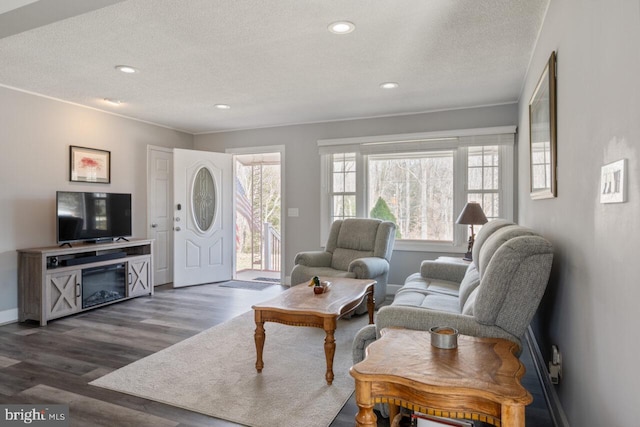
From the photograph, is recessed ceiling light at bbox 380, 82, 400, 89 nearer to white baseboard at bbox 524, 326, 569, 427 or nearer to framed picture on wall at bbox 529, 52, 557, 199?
framed picture on wall at bbox 529, 52, 557, 199

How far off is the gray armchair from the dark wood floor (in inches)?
35.8

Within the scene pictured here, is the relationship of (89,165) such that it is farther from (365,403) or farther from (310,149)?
(365,403)

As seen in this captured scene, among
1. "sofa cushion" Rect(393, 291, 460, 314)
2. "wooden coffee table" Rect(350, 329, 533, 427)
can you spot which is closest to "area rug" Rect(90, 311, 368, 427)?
"sofa cushion" Rect(393, 291, 460, 314)

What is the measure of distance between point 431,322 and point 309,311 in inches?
36.3

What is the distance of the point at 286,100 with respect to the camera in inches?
176

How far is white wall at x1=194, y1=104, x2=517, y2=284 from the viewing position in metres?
5.00

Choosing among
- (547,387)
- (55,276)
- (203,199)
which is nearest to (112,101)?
(203,199)

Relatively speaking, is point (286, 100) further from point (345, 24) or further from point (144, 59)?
point (345, 24)

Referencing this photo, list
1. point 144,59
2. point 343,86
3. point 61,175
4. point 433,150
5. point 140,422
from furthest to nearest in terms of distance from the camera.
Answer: point 433,150
point 61,175
point 343,86
point 144,59
point 140,422

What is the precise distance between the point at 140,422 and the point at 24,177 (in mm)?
3304

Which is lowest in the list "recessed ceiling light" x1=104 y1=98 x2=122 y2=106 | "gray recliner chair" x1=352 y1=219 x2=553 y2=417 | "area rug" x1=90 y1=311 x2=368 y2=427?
"area rug" x1=90 y1=311 x2=368 y2=427

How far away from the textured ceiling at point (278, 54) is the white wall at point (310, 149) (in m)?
0.26

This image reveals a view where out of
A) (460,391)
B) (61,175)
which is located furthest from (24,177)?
(460,391)

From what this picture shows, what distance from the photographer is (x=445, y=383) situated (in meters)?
1.29
